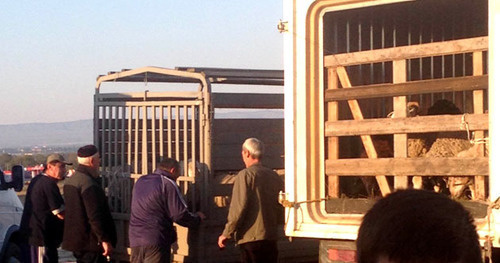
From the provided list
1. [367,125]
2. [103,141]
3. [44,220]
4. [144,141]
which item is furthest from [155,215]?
[367,125]

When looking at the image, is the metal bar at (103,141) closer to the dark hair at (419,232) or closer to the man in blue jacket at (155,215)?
the man in blue jacket at (155,215)

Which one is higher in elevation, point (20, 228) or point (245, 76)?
point (245, 76)

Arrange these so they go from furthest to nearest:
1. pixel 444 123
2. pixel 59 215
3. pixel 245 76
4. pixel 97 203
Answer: pixel 245 76 < pixel 59 215 < pixel 97 203 < pixel 444 123

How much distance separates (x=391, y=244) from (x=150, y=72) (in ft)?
29.1

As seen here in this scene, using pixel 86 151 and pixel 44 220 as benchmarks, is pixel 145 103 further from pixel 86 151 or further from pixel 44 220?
pixel 44 220

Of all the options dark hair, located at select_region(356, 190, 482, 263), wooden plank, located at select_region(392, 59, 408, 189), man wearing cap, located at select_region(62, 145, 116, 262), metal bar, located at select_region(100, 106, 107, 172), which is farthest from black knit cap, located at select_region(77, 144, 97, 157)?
dark hair, located at select_region(356, 190, 482, 263)

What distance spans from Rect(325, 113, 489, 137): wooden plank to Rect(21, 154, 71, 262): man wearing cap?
15.8 ft

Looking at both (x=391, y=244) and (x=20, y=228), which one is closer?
(x=391, y=244)

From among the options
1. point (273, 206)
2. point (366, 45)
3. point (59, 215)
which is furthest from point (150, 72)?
point (366, 45)

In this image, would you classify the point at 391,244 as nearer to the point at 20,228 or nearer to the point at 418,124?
the point at 418,124

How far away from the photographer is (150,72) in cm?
1055

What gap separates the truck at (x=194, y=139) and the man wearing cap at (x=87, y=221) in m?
0.94

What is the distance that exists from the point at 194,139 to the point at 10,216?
259 cm

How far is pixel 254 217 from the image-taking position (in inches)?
310
